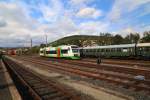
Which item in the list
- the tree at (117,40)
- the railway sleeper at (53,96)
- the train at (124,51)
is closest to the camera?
the railway sleeper at (53,96)

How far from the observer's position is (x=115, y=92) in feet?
28.4

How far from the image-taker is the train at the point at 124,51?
27594 mm

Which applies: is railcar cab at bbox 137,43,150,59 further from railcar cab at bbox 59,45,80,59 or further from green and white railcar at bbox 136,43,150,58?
railcar cab at bbox 59,45,80,59

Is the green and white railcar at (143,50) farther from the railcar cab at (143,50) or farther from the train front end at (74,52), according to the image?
the train front end at (74,52)

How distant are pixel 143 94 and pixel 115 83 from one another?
2.58 metres

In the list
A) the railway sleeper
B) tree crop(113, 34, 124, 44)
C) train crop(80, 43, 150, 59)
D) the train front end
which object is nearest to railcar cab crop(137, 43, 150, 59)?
train crop(80, 43, 150, 59)

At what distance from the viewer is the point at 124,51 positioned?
104 feet

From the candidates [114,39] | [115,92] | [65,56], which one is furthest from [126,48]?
[114,39]

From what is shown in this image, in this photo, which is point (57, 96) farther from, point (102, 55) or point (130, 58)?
point (102, 55)

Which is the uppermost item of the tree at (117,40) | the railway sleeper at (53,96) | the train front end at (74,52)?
the tree at (117,40)

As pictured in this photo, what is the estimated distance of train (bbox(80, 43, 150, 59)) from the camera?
27.6m

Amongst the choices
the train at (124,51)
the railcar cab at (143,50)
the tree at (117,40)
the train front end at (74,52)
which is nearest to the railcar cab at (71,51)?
the train front end at (74,52)

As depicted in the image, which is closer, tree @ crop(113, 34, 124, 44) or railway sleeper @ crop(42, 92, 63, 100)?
railway sleeper @ crop(42, 92, 63, 100)

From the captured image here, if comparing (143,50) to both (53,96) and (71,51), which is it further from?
(53,96)
